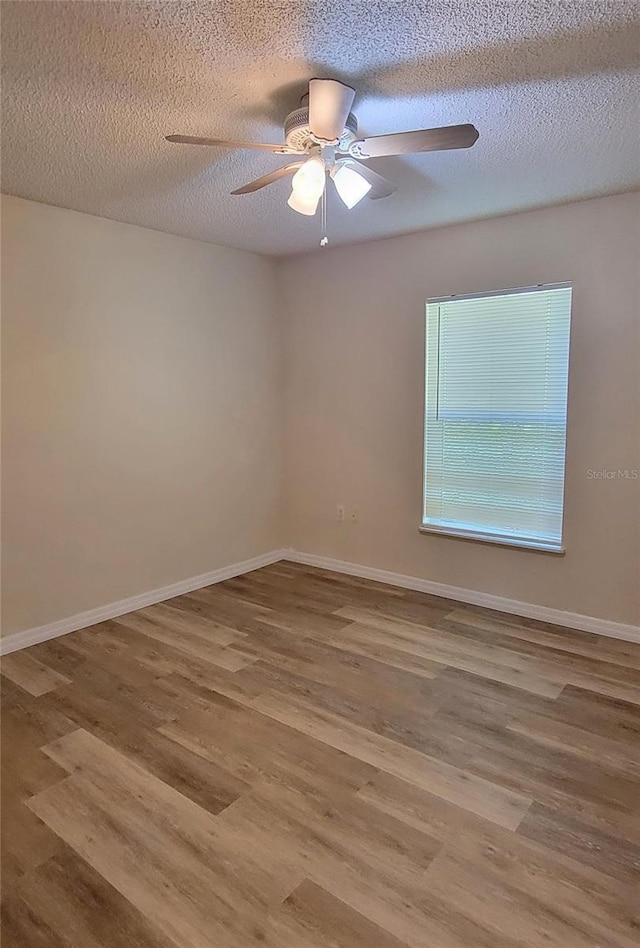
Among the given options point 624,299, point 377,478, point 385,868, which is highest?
point 624,299

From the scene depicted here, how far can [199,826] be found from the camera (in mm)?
1866

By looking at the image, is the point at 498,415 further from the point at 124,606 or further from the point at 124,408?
the point at 124,606

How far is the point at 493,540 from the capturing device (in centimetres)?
363

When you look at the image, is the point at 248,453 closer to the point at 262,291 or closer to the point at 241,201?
the point at 262,291

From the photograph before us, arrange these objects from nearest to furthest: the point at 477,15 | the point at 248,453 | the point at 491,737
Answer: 1. the point at 477,15
2. the point at 491,737
3. the point at 248,453

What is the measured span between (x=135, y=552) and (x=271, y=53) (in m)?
2.92

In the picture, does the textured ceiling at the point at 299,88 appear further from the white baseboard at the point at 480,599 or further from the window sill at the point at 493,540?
the white baseboard at the point at 480,599

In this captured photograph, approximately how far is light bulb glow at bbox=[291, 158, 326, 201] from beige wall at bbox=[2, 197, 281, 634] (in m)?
1.77

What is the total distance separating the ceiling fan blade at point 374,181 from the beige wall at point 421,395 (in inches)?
55.9

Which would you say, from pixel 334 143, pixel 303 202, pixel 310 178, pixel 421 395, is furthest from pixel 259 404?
pixel 334 143

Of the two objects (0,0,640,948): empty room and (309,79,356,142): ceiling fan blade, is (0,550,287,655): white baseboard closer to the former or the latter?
(0,0,640,948): empty room

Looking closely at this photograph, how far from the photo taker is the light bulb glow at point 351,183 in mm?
2148

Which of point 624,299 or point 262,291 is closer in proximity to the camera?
point 624,299

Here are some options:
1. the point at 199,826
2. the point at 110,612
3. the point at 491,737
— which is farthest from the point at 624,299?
the point at 110,612
